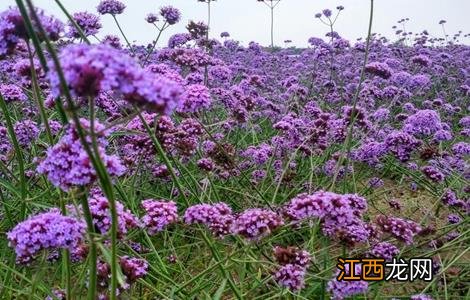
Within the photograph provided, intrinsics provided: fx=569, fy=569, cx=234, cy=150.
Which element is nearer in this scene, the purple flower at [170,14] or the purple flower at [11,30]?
the purple flower at [11,30]

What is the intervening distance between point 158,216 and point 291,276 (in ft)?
2.15

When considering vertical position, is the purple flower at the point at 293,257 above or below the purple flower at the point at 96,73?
below

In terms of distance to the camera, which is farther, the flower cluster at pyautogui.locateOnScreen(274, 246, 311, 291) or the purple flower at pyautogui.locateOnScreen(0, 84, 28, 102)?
the purple flower at pyautogui.locateOnScreen(0, 84, 28, 102)

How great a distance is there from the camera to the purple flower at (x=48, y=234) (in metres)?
1.87

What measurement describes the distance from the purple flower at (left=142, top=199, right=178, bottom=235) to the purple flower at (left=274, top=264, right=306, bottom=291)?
54 centimetres

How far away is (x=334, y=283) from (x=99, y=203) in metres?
1.12

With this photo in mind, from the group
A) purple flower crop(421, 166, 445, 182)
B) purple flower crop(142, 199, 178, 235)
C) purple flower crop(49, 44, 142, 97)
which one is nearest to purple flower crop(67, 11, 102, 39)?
purple flower crop(142, 199, 178, 235)

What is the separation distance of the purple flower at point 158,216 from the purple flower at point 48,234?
62 cm

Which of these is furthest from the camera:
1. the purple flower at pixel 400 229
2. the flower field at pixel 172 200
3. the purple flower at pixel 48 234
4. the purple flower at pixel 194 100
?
the purple flower at pixel 194 100

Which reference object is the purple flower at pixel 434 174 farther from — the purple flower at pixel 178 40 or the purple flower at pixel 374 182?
the purple flower at pixel 178 40

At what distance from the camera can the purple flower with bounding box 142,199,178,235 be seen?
2531mm

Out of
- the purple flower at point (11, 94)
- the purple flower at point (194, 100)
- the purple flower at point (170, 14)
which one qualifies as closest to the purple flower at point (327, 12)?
the purple flower at point (170, 14)

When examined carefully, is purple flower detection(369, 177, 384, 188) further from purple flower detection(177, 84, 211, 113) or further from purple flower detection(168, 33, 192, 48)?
purple flower detection(168, 33, 192, 48)

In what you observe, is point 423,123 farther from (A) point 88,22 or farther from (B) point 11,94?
(B) point 11,94
